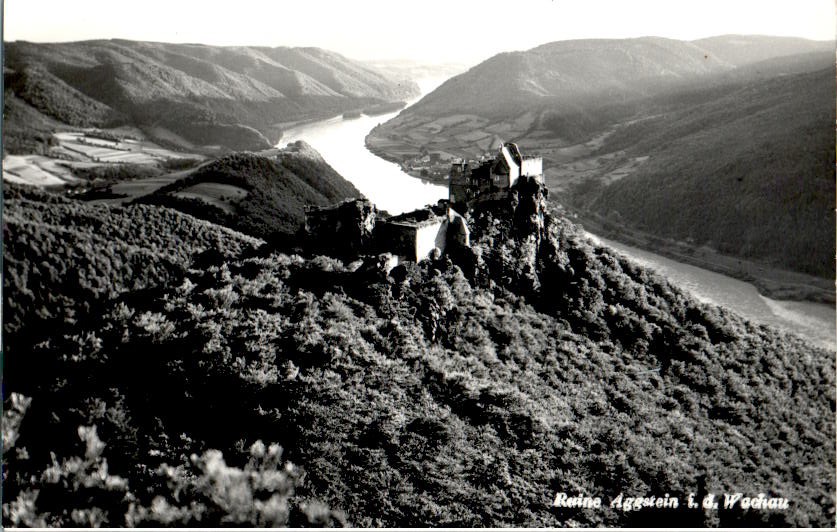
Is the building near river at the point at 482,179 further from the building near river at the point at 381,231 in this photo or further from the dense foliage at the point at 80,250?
the dense foliage at the point at 80,250

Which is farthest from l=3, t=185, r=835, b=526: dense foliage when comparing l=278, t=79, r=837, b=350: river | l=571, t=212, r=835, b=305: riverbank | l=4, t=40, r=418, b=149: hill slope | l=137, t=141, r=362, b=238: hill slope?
l=571, t=212, r=835, b=305: riverbank

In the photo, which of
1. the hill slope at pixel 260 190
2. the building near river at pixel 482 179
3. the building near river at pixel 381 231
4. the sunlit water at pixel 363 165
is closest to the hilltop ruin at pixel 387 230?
the building near river at pixel 381 231

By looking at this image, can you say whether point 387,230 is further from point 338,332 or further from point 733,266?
point 733,266

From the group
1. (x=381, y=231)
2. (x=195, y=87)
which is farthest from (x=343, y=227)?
(x=195, y=87)

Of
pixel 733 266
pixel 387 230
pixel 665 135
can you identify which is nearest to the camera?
pixel 387 230

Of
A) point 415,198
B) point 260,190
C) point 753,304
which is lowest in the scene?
point 753,304

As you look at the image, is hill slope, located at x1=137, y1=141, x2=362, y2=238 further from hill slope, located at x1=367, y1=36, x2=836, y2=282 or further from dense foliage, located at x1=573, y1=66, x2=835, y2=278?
dense foliage, located at x1=573, y1=66, x2=835, y2=278
